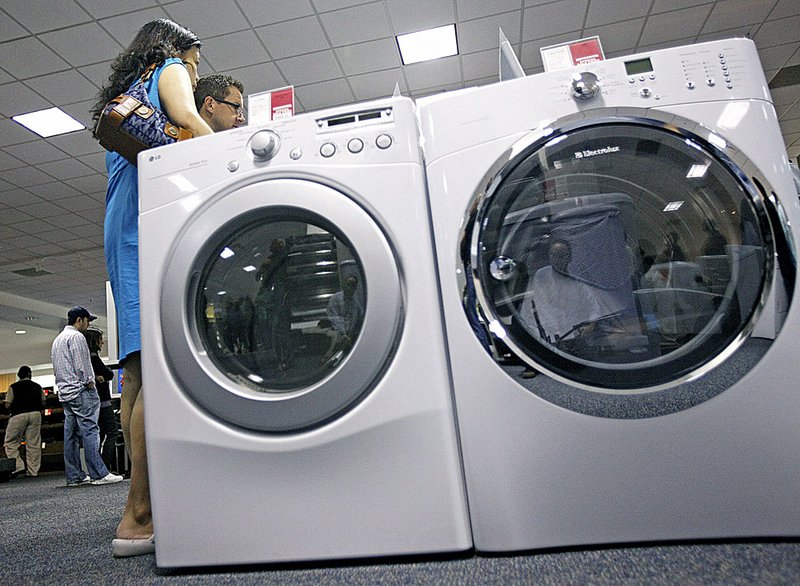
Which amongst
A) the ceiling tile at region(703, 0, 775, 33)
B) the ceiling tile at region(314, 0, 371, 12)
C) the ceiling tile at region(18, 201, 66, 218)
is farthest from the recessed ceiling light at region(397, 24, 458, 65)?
the ceiling tile at region(18, 201, 66, 218)

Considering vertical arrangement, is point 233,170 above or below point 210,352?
above

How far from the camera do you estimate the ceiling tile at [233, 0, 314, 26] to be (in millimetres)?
3074

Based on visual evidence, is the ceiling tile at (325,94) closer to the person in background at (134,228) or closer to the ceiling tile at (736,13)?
the ceiling tile at (736,13)

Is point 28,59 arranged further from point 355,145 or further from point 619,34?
point 619,34

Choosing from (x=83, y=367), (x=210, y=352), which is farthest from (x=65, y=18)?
(x=210, y=352)

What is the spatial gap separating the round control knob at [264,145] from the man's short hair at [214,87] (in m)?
0.58

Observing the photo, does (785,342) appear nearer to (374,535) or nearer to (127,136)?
(374,535)

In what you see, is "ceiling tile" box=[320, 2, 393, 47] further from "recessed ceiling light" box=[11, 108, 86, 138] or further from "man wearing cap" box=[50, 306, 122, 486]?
"man wearing cap" box=[50, 306, 122, 486]

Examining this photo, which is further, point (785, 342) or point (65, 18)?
point (65, 18)

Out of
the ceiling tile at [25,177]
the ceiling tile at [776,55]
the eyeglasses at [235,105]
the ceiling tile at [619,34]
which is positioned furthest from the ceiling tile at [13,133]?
the ceiling tile at [776,55]

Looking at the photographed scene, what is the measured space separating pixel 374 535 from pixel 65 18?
343cm

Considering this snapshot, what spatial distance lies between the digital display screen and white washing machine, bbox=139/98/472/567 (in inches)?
15.2

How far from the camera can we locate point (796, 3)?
3.44 meters

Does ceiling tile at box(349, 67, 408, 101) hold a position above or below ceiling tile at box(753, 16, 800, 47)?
above
